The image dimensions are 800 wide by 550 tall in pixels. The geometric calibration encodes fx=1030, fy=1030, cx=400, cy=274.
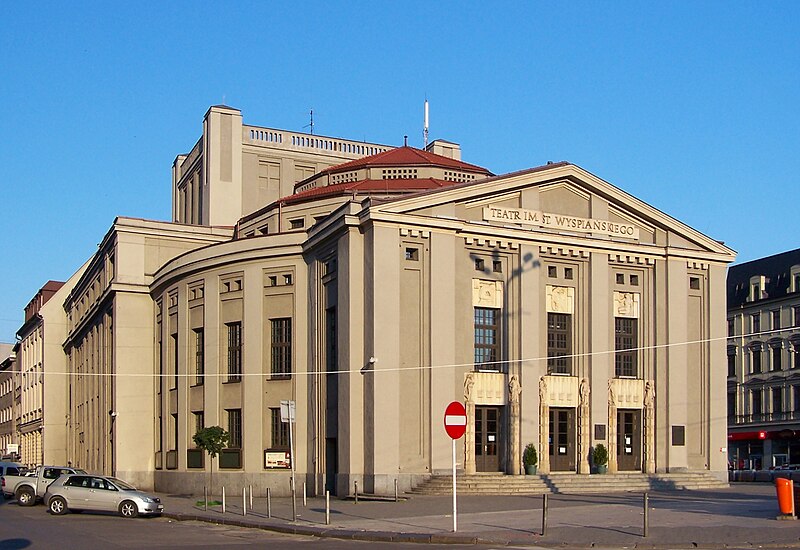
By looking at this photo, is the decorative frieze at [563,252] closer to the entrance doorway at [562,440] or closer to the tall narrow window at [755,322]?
the entrance doorway at [562,440]

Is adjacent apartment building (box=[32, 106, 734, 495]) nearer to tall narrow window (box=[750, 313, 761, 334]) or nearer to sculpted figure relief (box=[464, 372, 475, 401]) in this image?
sculpted figure relief (box=[464, 372, 475, 401])

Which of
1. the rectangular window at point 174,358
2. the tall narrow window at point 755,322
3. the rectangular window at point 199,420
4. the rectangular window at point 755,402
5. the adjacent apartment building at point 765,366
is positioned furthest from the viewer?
the tall narrow window at point 755,322

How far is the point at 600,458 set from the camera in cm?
4312

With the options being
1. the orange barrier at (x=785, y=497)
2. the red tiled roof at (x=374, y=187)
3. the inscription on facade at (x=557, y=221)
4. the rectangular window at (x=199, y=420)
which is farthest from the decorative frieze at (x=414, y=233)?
the orange barrier at (x=785, y=497)

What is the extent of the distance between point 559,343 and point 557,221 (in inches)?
209

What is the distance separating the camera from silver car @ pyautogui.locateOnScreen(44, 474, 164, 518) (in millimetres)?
32719

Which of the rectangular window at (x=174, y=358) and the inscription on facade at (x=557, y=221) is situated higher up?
the inscription on facade at (x=557, y=221)

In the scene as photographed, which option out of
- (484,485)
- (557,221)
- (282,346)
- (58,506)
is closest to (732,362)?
(557,221)

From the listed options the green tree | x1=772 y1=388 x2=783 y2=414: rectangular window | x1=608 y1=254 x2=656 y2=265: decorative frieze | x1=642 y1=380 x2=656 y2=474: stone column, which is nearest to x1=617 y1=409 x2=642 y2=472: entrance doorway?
x1=642 y1=380 x2=656 y2=474: stone column

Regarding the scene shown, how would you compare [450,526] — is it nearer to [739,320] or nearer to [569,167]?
[569,167]

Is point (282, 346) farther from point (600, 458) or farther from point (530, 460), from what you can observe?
point (600, 458)

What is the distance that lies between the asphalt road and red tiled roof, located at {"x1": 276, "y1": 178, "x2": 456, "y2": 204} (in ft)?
65.9

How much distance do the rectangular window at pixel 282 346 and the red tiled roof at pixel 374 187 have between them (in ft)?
22.5

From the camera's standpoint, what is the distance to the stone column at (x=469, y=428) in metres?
40.8
